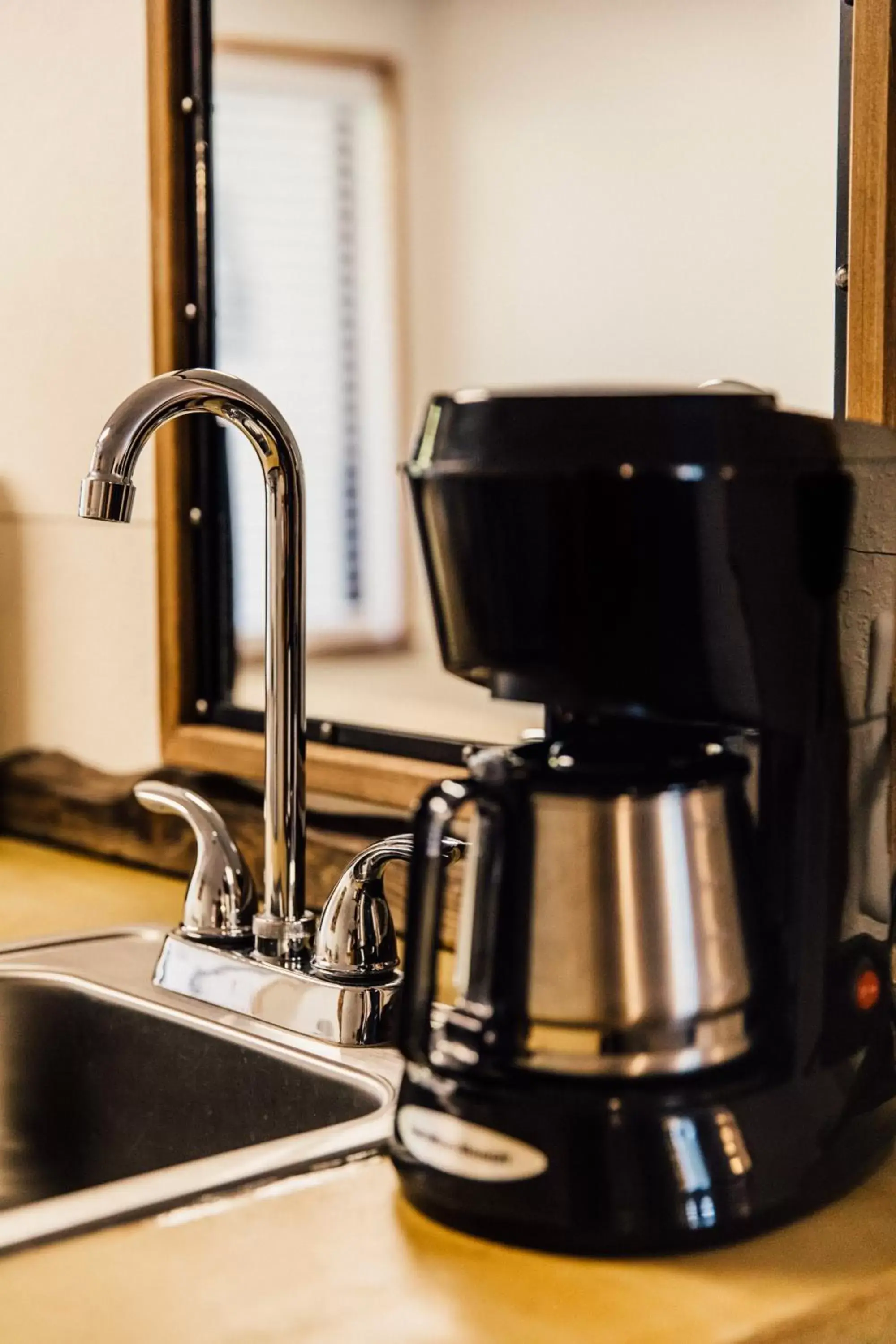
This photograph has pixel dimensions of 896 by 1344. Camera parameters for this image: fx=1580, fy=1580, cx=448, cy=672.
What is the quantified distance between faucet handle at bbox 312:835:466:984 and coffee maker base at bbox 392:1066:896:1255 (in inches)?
9.2

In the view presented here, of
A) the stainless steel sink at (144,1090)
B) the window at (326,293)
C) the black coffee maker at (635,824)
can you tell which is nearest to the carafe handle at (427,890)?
the black coffee maker at (635,824)

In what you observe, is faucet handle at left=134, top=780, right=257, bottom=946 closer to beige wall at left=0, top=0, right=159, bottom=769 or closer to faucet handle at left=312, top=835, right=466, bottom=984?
faucet handle at left=312, top=835, right=466, bottom=984

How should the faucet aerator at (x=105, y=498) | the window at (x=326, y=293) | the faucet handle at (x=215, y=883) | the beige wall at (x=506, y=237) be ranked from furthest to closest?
the window at (x=326, y=293) → the beige wall at (x=506, y=237) → the faucet handle at (x=215, y=883) → the faucet aerator at (x=105, y=498)

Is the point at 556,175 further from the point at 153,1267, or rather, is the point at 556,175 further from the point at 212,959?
the point at 153,1267

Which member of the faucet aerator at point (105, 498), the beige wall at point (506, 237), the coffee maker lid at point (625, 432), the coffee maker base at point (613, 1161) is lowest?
the coffee maker base at point (613, 1161)

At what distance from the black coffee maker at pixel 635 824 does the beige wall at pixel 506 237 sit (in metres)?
0.36

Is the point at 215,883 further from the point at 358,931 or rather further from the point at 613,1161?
the point at 613,1161

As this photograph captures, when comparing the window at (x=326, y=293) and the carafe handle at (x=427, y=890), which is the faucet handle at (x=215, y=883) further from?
the window at (x=326, y=293)

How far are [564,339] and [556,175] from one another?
0.30m

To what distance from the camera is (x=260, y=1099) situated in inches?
37.5

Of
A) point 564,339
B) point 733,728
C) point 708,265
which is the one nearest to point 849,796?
point 733,728

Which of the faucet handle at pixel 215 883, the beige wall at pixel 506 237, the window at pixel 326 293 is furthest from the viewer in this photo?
the window at pixel 326 293

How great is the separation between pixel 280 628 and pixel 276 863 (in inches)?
6.0

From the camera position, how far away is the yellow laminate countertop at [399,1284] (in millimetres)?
619
